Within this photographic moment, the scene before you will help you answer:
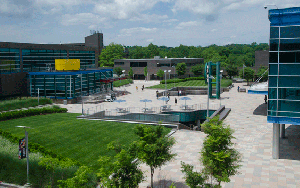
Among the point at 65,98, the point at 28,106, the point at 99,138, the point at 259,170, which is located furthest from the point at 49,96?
the point at 259,170

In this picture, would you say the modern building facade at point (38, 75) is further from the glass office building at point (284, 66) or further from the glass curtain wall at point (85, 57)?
the glass office building at point (284, 66)

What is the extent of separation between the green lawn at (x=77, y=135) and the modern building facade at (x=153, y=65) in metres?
72.1

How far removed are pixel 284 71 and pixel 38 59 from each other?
168ft

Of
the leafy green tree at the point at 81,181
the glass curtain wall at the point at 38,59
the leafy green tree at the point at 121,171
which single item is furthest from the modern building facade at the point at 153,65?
the leafy green tree at the point at 81,181

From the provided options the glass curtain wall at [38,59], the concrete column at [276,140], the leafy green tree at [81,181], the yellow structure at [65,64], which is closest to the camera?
the leafy green tree at [81,181]

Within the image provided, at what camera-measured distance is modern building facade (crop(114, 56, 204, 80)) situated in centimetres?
10531

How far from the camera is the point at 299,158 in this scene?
22797 mm

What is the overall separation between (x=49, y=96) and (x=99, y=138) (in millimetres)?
30364

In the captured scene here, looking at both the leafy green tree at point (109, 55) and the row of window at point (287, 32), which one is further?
the leafy green tree at point (109, 55)

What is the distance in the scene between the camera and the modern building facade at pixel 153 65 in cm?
10531

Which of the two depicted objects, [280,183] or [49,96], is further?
[49,96]

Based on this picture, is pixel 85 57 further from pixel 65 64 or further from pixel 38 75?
pixel 38 75

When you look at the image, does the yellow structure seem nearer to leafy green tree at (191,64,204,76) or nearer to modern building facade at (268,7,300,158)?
modern building facade at (268,7,300,158)

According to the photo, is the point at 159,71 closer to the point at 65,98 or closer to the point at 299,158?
the point at 65,98
